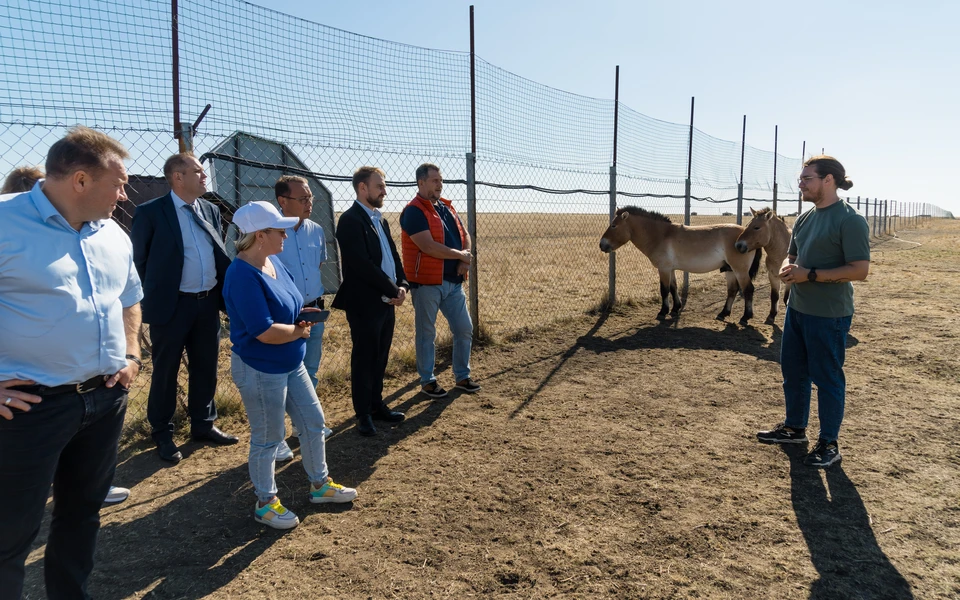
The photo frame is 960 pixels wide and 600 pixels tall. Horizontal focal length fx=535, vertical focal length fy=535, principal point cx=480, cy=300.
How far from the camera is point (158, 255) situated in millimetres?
3344

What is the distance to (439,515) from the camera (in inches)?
116

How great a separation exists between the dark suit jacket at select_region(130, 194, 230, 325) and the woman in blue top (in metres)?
1.03

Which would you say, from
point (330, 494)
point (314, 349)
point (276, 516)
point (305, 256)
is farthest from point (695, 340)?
point (276, 516)

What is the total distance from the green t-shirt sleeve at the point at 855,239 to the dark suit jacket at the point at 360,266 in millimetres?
2864

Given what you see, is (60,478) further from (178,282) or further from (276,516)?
(178,282)

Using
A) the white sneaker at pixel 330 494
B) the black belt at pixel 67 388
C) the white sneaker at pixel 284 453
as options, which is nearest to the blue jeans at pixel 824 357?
the white sneaker at pixel 330 494

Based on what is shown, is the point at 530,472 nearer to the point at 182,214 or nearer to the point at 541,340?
the point at 182,214

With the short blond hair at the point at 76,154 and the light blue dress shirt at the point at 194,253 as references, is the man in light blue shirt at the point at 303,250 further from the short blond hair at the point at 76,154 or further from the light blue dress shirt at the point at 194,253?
the short blond hair at the point at 76,154

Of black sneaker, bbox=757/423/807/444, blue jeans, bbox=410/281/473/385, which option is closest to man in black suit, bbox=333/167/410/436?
blue jeans, bbox=410/281/473/385

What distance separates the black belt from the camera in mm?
1731

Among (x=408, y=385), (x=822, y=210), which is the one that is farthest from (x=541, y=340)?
(x=822, y=210)

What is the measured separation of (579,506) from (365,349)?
185 cm

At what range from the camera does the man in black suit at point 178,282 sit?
3361 millimetres

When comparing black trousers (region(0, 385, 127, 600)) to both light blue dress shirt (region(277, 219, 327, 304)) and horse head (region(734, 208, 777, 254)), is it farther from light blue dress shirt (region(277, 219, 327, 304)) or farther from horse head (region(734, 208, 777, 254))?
horse head (region(734, 208, 777, 254))
